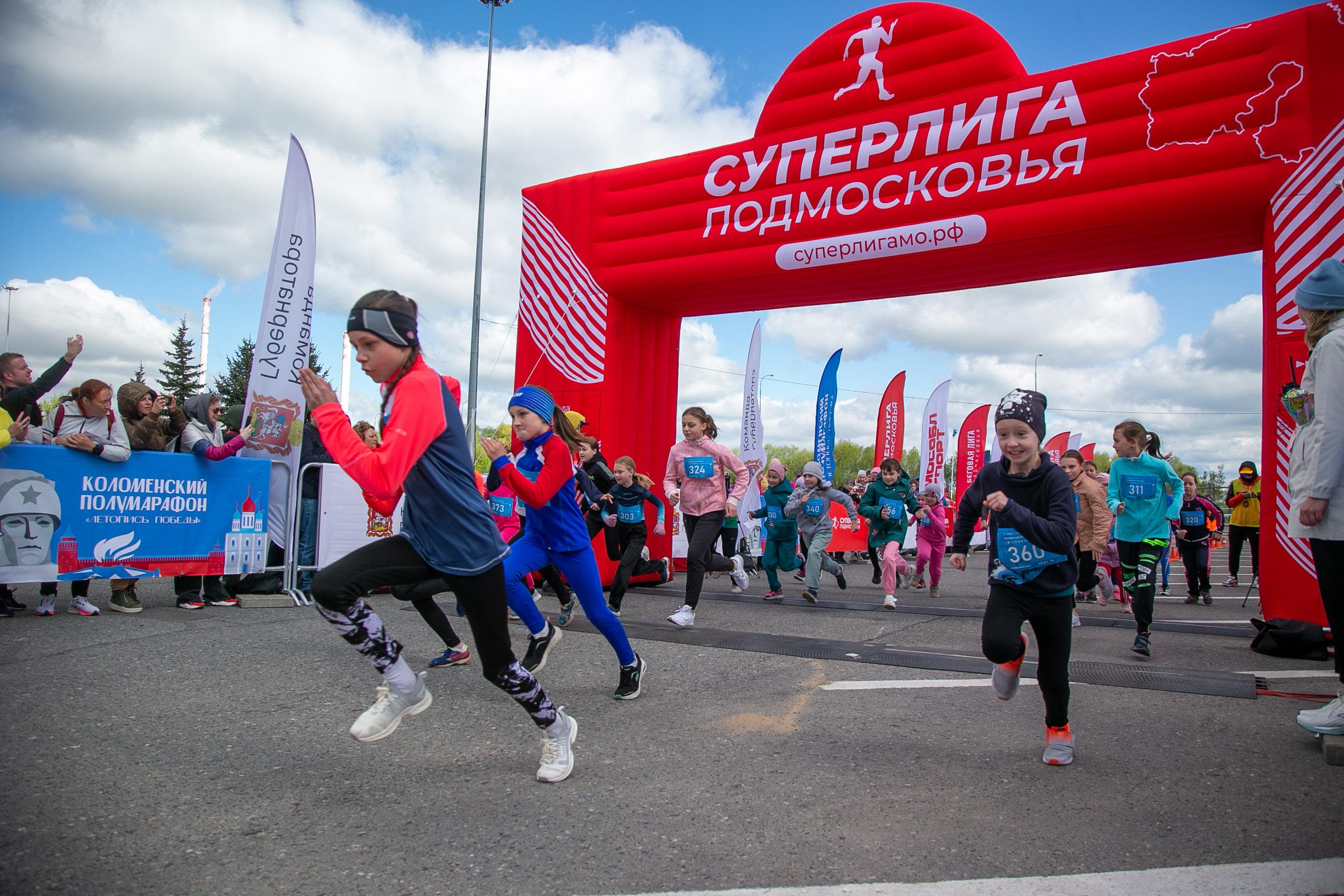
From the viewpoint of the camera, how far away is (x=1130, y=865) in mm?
2551

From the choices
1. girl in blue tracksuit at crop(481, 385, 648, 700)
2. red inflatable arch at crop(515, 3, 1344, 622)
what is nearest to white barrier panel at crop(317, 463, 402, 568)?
red inflatable arch at crop(515, 3, 1344, 622)

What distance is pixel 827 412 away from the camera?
18469 millimetres

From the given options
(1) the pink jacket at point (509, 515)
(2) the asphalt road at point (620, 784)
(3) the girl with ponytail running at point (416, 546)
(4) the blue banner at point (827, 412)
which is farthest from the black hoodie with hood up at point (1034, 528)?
(4) the blue banner at point (827, 412)

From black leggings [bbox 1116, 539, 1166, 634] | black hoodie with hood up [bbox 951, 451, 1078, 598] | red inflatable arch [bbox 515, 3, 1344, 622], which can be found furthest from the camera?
red inflatable arch [bbox 515, 3, 1344, 622]

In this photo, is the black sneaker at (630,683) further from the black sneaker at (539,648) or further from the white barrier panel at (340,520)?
the white barrier panel at (340,520)

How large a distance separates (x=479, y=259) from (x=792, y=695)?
18581mm

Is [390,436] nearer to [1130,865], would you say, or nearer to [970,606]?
[1130,865]

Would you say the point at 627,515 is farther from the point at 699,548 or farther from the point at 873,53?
the point at 873,53

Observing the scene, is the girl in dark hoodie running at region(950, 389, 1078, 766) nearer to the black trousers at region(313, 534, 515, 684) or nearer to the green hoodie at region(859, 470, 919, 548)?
the black trousers at region(313, 534, 515, 684)

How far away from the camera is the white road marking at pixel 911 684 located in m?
5.05

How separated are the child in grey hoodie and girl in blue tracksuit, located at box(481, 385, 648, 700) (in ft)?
17.0

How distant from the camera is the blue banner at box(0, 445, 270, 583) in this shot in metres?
7.04

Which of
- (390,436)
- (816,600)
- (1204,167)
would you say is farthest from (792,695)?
(1204,167)

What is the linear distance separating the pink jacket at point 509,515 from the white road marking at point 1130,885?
6190 mm
